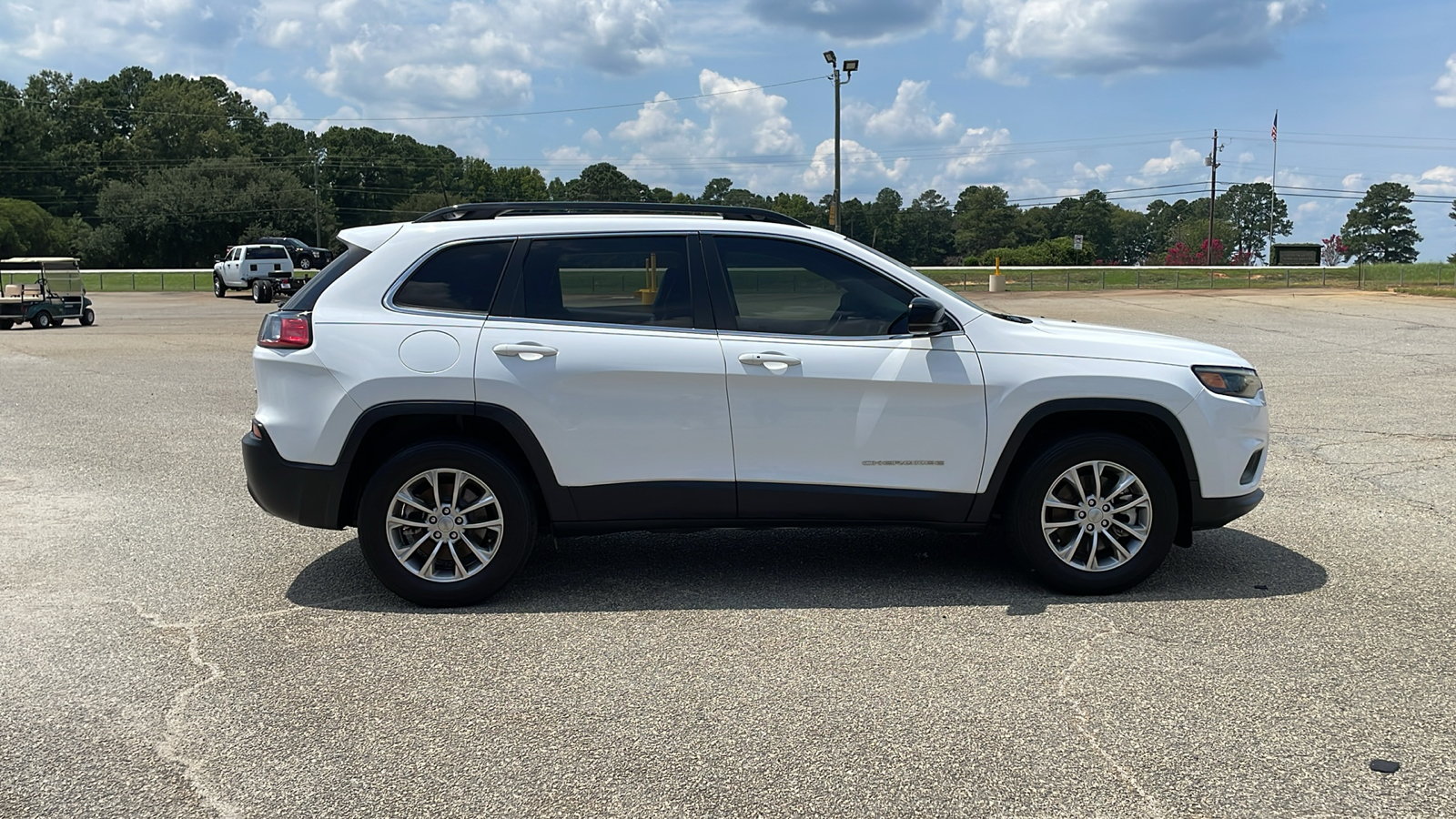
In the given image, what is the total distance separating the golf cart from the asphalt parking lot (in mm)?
22456

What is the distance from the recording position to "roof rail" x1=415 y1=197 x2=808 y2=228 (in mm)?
5570

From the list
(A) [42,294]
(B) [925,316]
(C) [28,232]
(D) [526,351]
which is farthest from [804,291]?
(C) [28,232]

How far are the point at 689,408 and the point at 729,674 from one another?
1.31 metres

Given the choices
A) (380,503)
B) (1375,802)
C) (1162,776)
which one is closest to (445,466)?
(380,503)

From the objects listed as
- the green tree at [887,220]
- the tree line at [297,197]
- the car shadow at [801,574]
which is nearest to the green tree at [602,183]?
the tree line at [297,197]

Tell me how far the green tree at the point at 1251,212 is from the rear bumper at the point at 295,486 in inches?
6194

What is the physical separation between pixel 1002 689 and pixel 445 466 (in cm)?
261

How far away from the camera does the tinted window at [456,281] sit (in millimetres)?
5312

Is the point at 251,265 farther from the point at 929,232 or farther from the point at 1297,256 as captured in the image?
the point at 929,232

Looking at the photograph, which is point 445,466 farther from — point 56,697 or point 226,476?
point 226,476

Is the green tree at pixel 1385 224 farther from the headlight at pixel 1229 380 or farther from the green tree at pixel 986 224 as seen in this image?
the headlight at pixel 1229 380

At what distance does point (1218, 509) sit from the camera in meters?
5.42

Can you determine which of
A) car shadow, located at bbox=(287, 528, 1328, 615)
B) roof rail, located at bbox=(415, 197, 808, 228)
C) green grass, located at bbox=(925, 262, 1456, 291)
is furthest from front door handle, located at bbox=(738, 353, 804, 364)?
green grass, located at bbox=(925, 262, 1456, 291)

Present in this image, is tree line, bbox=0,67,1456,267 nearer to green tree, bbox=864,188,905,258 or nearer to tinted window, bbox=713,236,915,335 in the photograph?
green tree, bbox=864,188,905,258
